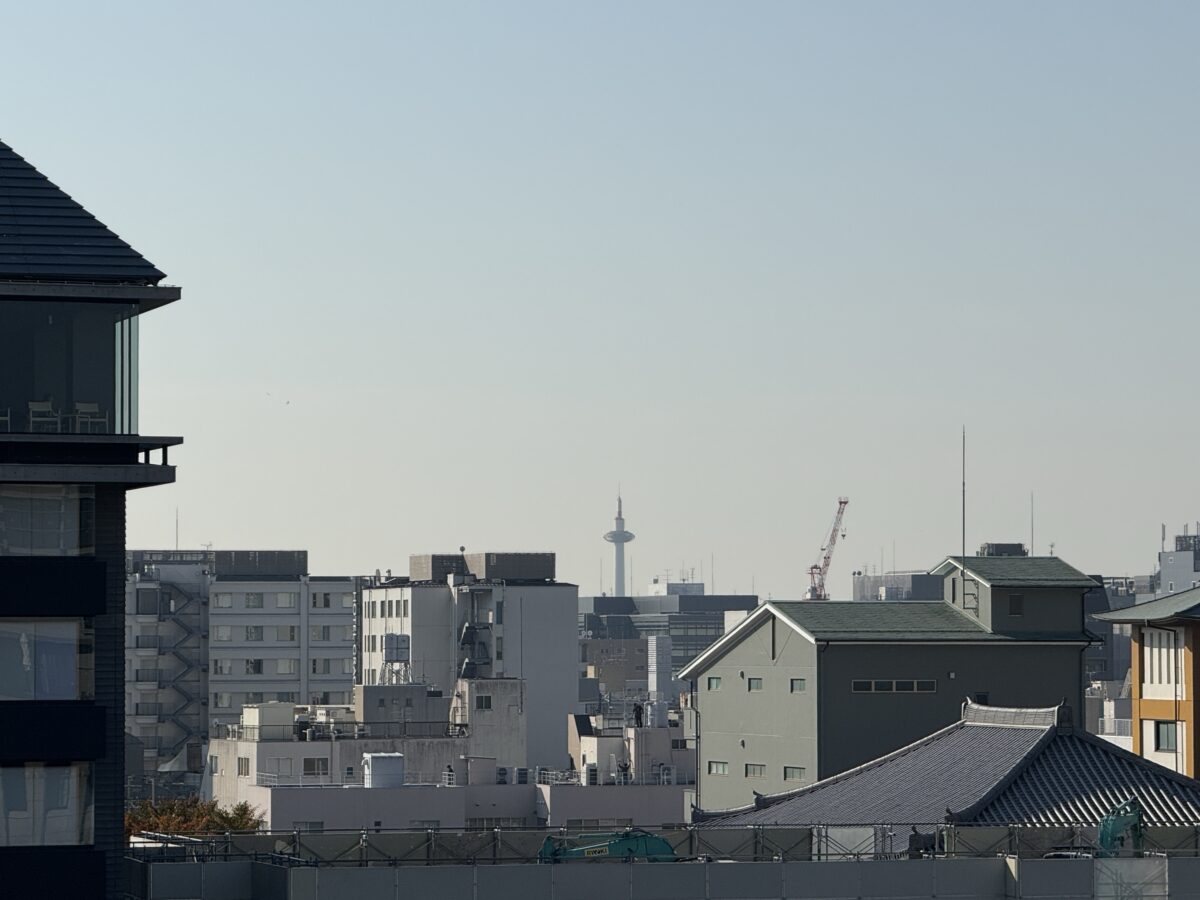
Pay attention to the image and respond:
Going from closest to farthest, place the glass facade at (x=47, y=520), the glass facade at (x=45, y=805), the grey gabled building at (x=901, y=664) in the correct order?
the glass facade at (x=45, y=805) → the glass facade at (x=47, y=520) → the grey gabled building at (x=901, y=664)

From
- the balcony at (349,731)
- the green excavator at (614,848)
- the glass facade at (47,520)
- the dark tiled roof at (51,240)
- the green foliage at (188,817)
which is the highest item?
the dark tiled roof at (51,240)

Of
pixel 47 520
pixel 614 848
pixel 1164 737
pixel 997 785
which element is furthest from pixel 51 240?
pixel 1164 737

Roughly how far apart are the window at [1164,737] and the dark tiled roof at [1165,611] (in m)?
4.88

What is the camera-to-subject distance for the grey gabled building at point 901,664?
10569 cm

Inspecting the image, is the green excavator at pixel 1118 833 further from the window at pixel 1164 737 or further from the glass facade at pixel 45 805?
the window at pixel 1164 737

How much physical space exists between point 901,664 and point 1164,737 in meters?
11.9

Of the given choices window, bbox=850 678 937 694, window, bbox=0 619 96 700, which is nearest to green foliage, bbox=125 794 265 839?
window, bbox=850 678 937 694

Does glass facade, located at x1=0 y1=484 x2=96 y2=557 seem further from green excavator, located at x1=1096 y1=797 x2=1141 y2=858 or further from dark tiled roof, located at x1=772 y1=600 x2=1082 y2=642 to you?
dark tiled roof, located at x1=772 y1=600 x2=1082 y2=642

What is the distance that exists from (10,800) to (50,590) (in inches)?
153

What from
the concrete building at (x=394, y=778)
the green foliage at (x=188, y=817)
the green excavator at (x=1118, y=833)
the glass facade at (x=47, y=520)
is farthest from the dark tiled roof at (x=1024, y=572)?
the glass facade at (x=47, y=520)

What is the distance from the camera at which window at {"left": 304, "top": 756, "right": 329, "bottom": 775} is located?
148 metres

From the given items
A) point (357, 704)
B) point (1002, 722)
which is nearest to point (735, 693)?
point (1002, 722)

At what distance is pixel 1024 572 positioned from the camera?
356 feet

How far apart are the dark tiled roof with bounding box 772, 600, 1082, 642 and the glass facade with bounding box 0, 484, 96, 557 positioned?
6330cm
